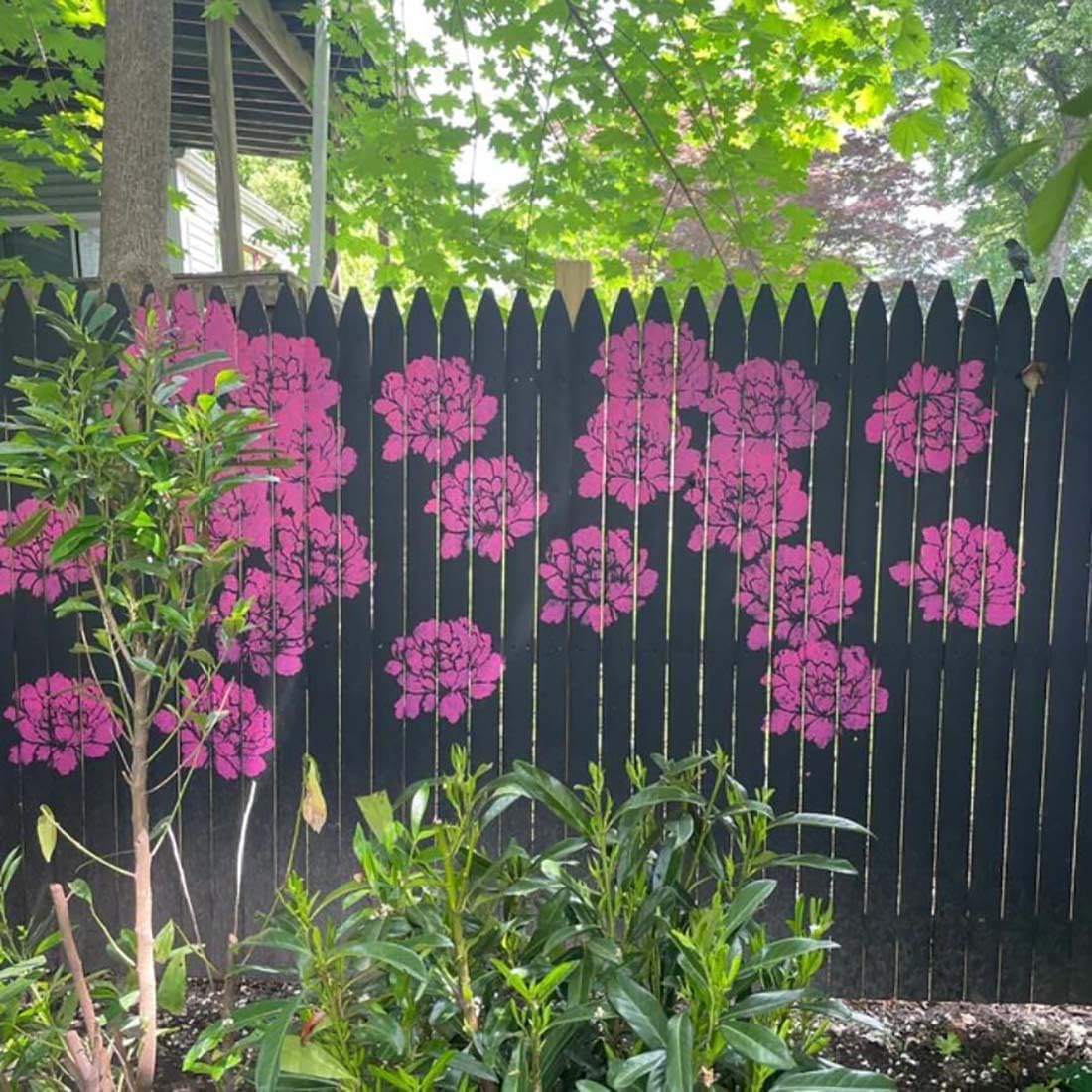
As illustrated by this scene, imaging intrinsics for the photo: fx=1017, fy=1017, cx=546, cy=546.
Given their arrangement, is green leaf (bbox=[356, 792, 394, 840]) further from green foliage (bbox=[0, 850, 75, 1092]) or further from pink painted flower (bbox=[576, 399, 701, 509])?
pink painted flower (bbox=[576, 399, 701, 509])

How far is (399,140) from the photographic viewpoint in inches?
207

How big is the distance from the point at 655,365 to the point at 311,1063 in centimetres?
220

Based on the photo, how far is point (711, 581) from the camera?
10.3 feet

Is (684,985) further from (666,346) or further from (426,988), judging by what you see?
(666,346)

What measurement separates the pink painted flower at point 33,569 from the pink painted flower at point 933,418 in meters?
2.51

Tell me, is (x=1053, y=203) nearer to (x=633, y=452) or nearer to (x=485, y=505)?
(x=633, y=452)

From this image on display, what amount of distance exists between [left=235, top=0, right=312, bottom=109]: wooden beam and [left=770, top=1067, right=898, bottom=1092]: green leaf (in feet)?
24.3

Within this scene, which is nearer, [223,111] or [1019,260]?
[1019,260]

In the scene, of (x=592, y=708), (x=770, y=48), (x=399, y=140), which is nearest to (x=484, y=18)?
(x=399, y=140)

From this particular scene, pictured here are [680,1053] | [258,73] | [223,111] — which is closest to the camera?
[680,1053]

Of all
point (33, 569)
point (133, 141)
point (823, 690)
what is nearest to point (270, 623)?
point (33, 569)

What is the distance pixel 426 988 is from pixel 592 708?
5.71 ft

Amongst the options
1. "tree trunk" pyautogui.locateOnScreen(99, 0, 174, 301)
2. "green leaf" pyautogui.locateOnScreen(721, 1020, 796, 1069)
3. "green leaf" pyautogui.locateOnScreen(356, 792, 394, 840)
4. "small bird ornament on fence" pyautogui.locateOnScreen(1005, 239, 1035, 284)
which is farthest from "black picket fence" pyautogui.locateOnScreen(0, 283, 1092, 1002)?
"green leaf" pyautogui.locateOnScreen(721, 1020, 796, 1069)

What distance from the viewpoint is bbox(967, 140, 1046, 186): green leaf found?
1.05 m
